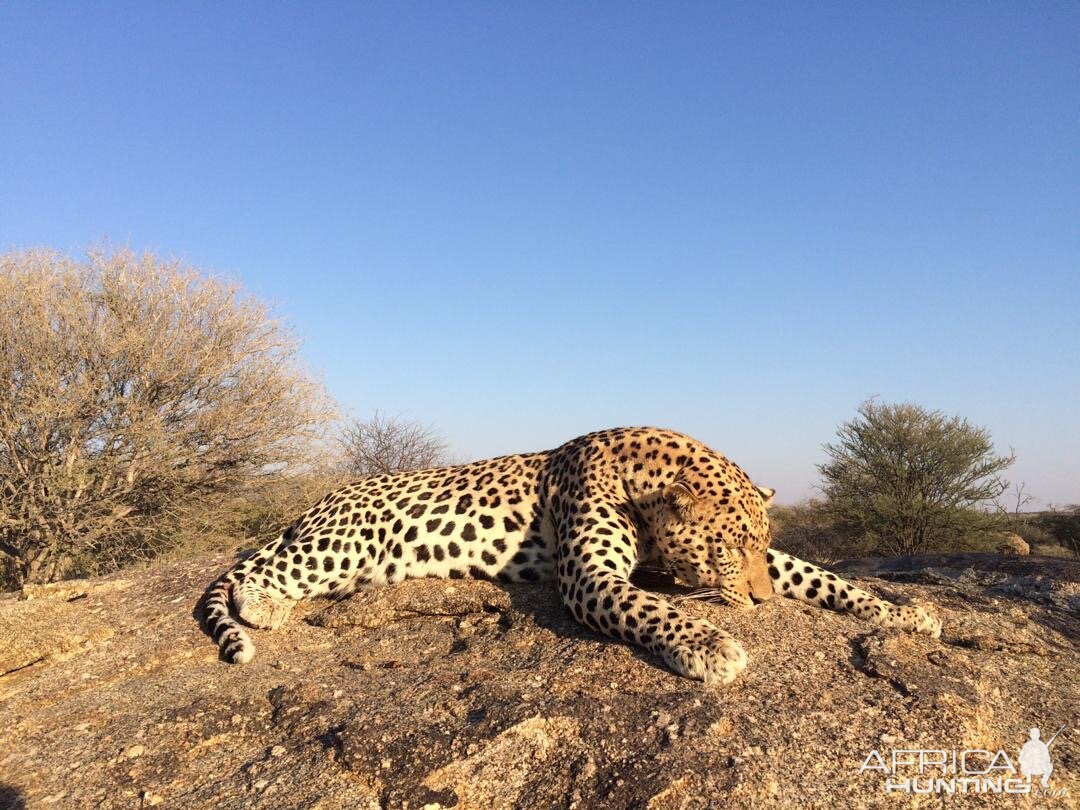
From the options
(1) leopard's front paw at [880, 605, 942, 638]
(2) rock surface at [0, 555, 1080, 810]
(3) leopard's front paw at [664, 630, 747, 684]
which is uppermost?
(1) leopard's front paw at [880, 605, 942, 638]

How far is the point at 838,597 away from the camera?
4.75m

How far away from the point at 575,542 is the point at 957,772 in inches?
94.0

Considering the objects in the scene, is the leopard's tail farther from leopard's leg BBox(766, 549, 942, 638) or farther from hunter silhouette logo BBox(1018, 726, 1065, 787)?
hunter silhouette logo BBox(1018, 726, 1065, 787)

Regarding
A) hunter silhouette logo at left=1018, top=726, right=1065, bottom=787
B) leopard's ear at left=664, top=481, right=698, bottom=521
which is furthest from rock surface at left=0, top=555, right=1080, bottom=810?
leopard's ear at left=664, top=481, right=698, bottom=521

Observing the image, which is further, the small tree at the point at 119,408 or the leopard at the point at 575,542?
the small tree at the point at 119,408

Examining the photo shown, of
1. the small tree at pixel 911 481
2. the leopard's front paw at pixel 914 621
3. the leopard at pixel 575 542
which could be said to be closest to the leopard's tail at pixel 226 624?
the leopard at pixel 575 542

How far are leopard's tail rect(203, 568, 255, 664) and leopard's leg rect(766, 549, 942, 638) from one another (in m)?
3.35

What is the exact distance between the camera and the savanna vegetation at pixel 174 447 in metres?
12.8

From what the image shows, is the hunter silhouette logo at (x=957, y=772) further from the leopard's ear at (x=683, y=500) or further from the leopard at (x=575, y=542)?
the leopard's ear at (x=683, y=500)

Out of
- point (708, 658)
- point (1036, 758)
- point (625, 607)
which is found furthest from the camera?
point (625, 607)

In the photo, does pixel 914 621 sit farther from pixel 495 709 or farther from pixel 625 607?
pixel 495 709

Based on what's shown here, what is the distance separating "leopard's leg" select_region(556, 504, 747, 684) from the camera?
11.1 feet

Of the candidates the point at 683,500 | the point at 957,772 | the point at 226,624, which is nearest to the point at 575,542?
the point at 683,500

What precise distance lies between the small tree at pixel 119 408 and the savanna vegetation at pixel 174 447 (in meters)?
0.03
